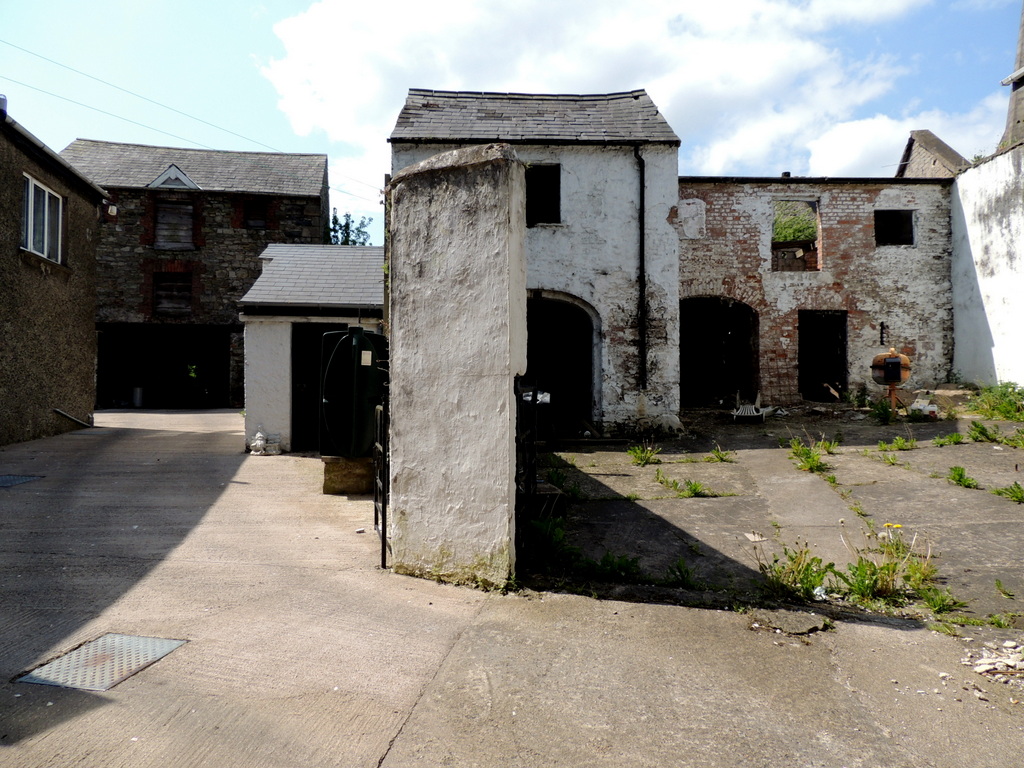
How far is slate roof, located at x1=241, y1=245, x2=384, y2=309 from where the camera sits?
1060cm

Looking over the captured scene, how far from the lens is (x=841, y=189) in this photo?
559 inches

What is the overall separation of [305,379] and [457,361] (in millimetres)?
7206

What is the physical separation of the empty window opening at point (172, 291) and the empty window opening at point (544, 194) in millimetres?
15675

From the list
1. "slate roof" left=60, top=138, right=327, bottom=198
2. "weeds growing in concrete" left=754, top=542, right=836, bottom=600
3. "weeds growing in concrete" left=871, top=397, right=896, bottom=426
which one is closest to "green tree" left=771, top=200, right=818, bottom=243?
"weeds growing in concrete" left=871, top=397, right=896, bottom=426

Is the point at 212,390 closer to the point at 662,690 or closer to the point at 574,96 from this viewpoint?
the point at 574,96

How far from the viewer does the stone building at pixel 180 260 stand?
75.8ft

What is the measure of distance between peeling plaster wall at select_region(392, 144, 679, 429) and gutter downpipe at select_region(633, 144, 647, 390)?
6 centimetres

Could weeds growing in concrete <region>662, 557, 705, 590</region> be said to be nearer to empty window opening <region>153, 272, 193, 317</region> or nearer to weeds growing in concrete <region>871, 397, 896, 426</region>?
weeds growing in concrete <region>871, 397, 896, 426</region>

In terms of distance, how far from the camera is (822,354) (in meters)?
16.8

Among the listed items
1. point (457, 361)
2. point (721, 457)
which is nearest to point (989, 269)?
point (721, 457)

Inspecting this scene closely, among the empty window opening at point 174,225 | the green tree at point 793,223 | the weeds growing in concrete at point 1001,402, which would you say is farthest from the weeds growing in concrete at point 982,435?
the empty window opening at point 174,225

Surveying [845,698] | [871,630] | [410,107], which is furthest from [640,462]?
[410,107]

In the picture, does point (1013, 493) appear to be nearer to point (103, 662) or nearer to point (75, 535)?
point (103, 662)

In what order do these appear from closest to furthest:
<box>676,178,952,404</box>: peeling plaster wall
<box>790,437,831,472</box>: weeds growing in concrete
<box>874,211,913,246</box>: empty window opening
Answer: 1. <box>790,437,831,472</box>: weeds growing in concrete
2. <box>676,178,952,404</box>: peeling plaster wall
3. <box>874,211,913,246</box>: empty window opening
